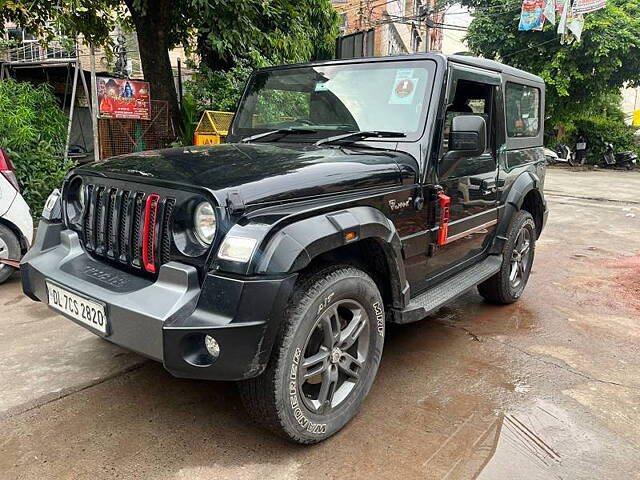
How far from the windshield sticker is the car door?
220mm

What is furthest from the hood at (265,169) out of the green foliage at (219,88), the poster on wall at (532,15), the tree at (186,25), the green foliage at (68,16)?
the poster on wall at (532,15)

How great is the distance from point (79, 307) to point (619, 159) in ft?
70.7

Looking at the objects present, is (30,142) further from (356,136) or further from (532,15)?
(532,15)

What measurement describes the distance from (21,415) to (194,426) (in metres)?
0.90

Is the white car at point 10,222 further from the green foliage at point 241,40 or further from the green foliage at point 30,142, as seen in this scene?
the green foliage at point 241,40

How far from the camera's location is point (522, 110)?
14.2 feet

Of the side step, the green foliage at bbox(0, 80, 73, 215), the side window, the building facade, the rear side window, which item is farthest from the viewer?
the building facade

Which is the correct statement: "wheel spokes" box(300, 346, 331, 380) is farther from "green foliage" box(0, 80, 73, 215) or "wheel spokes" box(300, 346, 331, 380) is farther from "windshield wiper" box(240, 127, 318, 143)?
"green foliage" box(0, 80, 73, 215)

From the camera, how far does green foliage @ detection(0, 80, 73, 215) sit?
19.1 ft

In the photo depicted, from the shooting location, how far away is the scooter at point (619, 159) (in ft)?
63.3

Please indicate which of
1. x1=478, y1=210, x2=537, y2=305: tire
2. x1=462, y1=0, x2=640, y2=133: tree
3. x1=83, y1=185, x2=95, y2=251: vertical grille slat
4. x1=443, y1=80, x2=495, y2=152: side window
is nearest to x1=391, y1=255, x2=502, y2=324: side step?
x1=478, y1=210, x2=537, y2=305: tire

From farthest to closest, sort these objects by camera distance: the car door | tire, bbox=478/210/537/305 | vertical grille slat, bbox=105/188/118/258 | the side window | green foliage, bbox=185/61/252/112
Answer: green foliage, bbox=185/61/252/112 < tire, bbox=478/210/537/305 < the side window < the car door < vertical grille slat, bbox=105/188/118/258

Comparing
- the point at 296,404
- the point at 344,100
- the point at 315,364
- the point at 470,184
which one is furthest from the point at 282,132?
the point at 296,404

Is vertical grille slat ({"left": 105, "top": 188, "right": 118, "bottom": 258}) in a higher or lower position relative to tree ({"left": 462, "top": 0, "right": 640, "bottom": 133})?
lower
